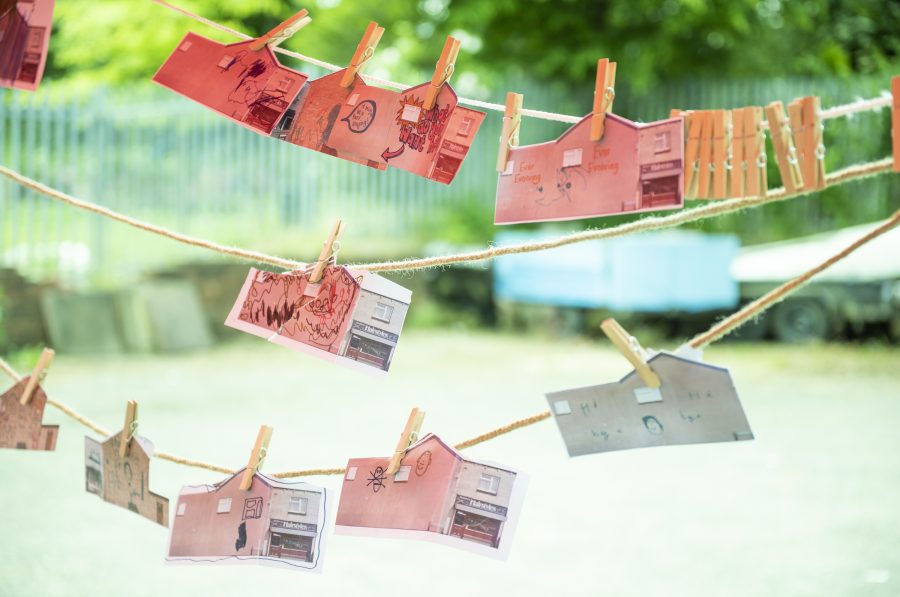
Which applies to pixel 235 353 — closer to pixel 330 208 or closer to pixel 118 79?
pixel 330 208

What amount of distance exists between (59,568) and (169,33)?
11710 millimetres

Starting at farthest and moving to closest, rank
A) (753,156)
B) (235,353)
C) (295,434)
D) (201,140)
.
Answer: (201,140) → (235,353) → (295,434) → (753,156)

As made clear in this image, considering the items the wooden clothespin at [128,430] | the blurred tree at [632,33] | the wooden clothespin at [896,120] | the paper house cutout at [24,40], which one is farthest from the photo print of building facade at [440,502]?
the blurred tree at [632,33]

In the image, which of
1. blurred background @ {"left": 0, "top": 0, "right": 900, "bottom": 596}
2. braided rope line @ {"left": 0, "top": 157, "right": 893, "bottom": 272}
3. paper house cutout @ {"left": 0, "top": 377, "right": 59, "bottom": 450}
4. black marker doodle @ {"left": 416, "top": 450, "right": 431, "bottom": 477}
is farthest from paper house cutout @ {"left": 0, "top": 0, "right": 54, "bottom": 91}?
blurred background @ {"left": 0, "top": 0, "right": 900, "bottom": 596}

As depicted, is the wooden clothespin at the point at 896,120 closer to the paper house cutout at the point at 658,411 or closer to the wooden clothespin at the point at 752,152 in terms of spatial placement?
the wooden clothespin at the point at 752,152

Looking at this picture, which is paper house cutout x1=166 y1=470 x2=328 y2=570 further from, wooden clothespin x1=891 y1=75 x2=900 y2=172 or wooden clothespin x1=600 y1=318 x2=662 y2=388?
wooden clothespin x1=891 y1=75 x2=900 y2=172

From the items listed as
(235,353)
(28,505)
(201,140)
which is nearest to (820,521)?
(28,505)

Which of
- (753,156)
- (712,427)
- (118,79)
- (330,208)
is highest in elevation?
(118,79)

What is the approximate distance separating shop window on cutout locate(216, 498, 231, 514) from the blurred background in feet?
3.62

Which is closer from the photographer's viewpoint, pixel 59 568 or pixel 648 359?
pixel 648 359

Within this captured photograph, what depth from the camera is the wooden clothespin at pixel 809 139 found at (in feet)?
4.99

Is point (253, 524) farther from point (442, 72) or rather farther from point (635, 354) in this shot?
point (442, 72)

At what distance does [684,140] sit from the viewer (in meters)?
1.59

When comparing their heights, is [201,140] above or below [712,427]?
above
